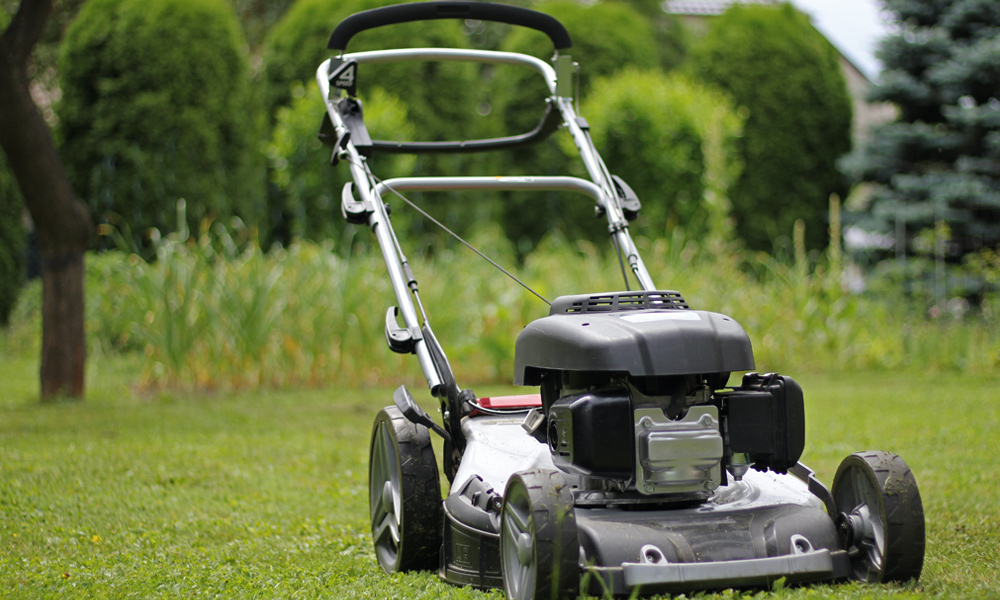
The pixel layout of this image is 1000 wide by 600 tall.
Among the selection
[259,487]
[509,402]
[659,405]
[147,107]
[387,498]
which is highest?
[147,107]

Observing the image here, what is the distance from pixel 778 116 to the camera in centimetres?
1171

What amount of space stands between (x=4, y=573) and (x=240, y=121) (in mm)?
8645

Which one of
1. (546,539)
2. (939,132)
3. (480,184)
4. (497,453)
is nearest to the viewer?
(546,539)

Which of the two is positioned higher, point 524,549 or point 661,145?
point 661,145

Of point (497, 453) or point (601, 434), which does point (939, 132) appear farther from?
point (601, 434)

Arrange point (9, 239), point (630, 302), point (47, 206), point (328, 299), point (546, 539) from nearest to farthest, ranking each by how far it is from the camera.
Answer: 1. point (546, 539)
2. point (630, 302)
3. point (47, 206)
4. point (328, 299)
5. point (9, 239)

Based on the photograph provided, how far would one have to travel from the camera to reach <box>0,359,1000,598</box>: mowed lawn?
2506 mm

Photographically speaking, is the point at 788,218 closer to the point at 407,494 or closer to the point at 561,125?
A: the point at 561,125

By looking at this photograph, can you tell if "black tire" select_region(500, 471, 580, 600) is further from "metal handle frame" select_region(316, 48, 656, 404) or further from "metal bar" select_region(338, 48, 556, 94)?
"metal bar" select_region(338, 48, 556, 94)

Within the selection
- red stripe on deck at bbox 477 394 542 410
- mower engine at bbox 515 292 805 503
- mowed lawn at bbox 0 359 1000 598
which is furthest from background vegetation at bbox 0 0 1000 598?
red stripe on deck at bbox 477 394 542 410

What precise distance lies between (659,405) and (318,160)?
7380 millimetres

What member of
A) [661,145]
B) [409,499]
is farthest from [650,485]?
[661,145]

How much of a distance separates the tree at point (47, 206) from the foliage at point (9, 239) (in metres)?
4.27

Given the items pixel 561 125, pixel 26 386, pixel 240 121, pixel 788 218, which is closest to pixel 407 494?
pixel 561 125
